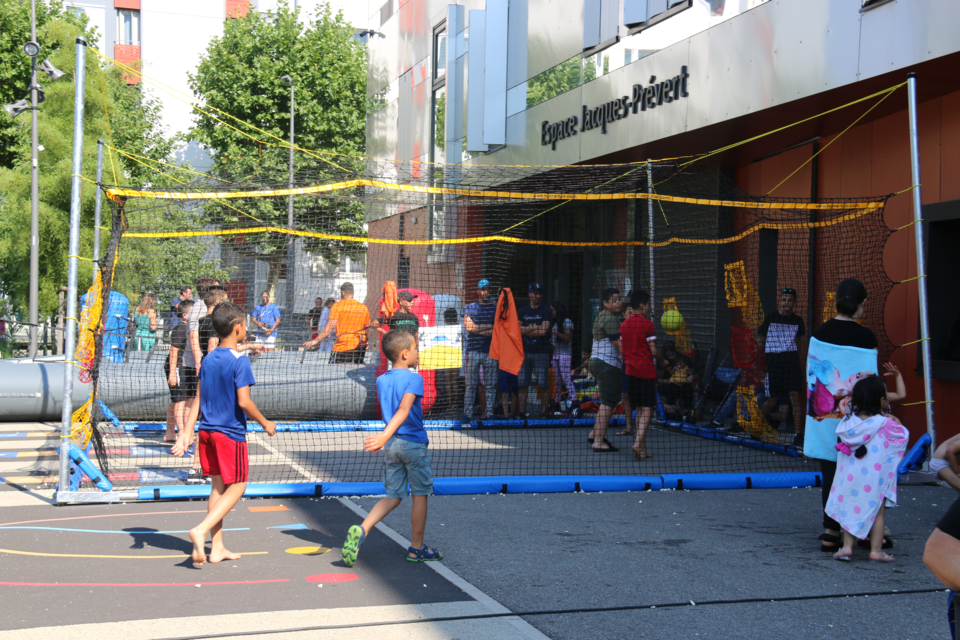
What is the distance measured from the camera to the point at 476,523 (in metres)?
6.34

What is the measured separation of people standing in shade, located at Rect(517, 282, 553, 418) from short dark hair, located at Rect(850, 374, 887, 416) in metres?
6.33

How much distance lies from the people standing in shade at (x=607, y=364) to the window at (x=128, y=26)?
38.7m

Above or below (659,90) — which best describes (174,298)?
below

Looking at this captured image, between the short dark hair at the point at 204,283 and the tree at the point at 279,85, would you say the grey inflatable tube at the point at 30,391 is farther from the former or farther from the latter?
the tree at the point at 279,85

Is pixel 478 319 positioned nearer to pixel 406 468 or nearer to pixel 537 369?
pixel 537 369

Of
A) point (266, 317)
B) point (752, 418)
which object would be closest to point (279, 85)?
point (266, 317)

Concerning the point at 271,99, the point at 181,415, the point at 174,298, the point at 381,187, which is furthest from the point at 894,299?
the point at 271,99

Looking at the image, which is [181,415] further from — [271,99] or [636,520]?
[271,99]

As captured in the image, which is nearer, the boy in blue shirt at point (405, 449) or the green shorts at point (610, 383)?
the boy in blue shirt at point (405, 449)

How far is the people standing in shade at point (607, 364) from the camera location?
31.3 ft

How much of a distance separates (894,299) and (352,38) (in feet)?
112

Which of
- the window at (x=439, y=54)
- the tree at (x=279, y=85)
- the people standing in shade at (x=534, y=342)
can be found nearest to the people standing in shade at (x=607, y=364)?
the people standing in shade at (x=534, y=342)

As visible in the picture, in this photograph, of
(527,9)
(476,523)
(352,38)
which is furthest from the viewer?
(352,38)

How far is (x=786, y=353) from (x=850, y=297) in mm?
3777
